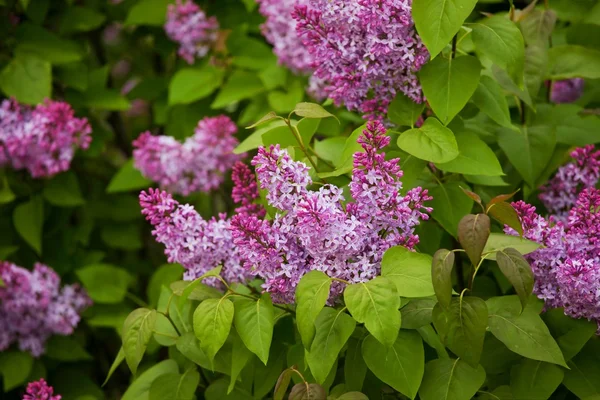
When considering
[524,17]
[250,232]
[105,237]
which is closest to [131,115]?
[105,237]

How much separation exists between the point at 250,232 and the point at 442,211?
48 centimetres

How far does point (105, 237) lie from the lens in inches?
117

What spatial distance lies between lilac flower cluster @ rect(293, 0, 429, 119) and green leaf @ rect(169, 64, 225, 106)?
3.71 feet

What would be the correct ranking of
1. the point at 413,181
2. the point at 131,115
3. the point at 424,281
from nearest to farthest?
the point at 424,281 → the point at 413,181 → the point at 131,115

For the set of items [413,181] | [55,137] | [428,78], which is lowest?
[55,137]

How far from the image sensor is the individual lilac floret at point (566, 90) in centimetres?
235

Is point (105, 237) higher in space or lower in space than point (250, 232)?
lower

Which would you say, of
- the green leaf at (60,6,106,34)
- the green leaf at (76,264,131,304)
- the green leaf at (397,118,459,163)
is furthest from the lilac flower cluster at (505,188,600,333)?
the green leaf at (60,6,106,34)

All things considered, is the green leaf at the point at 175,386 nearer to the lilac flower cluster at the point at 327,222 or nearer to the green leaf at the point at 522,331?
the lilac flower cluster at the point at 327,222

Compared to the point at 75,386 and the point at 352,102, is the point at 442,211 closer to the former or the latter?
the point at 352,102

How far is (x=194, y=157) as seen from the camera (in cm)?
246

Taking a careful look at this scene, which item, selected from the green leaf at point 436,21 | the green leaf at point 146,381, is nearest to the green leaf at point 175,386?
the green leaf at point 146,381

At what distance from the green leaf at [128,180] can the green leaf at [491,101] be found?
1434 millimetres

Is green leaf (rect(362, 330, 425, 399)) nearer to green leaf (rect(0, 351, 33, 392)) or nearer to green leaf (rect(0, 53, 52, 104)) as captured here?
green leaf (rect(0, 351, 33, 392))
